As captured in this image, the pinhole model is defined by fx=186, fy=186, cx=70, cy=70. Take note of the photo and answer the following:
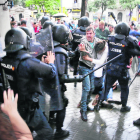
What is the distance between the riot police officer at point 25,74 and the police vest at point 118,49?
6.77 feet

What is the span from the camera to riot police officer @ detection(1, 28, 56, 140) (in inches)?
92.4

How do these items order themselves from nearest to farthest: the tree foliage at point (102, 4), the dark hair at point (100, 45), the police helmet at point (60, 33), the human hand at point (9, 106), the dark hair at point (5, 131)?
the dark hair at point (5, 131), the human hand at point (9, 106), the police helmet at point (60, 33), the dark hair at point (100, 45), the tree foliage at point (102, 4)

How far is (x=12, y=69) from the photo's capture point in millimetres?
2367

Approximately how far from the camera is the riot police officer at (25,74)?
2.35 meters

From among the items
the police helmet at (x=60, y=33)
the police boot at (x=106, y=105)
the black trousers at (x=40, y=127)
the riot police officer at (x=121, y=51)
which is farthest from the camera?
the police boot at (x=106, y=105)

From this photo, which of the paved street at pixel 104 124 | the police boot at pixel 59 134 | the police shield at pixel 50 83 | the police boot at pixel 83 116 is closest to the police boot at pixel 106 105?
the paved street at pixel 104 124

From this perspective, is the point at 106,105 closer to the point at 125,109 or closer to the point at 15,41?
the point at 125,109

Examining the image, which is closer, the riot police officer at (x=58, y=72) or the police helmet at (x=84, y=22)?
the riot police officer at (x=58, y=72)

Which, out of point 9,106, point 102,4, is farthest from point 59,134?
point 102,4

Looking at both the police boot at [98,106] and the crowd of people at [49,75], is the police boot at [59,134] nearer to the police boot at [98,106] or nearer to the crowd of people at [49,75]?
the crowd of people at [49,75]

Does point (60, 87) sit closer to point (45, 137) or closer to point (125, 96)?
point (45, 137)

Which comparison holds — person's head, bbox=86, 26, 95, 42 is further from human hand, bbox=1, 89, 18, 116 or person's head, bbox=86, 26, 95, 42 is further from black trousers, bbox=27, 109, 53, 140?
human hand, bbox=1, 89, 18, 116

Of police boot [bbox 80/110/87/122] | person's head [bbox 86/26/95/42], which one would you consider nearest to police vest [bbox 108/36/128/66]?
person's head [bbox 86/26/95/42]

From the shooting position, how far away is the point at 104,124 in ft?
13.2
